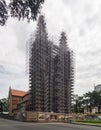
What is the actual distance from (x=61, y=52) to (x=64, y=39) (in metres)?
8.66

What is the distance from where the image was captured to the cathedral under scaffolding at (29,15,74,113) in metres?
106

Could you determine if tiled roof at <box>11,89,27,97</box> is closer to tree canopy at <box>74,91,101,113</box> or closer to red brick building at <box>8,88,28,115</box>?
red brick building at <box>8,88,28,115</box>

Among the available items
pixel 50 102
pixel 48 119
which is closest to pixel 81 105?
pixel 50 102

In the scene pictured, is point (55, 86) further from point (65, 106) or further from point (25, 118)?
point (25, 118)

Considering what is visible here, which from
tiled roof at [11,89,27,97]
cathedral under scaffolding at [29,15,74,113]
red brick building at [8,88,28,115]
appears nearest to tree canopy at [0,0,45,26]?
cathedral under scaffolding at [29,15,74,113]

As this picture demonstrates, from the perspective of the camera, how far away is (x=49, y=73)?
114 meters

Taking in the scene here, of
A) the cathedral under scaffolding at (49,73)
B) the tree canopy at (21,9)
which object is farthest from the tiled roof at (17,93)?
the tree canopy at (21,9)

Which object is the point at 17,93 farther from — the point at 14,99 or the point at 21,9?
the point at 21,9

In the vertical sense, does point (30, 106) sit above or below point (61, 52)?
below

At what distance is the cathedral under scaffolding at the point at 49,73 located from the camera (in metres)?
106

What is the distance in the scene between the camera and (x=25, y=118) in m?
83.2

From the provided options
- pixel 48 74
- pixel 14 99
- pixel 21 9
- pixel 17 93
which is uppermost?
pixel 48 74

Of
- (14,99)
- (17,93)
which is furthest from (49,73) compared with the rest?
→ (17,93)

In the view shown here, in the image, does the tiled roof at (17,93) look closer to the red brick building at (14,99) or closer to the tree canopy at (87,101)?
the red brick building at (14,99)
